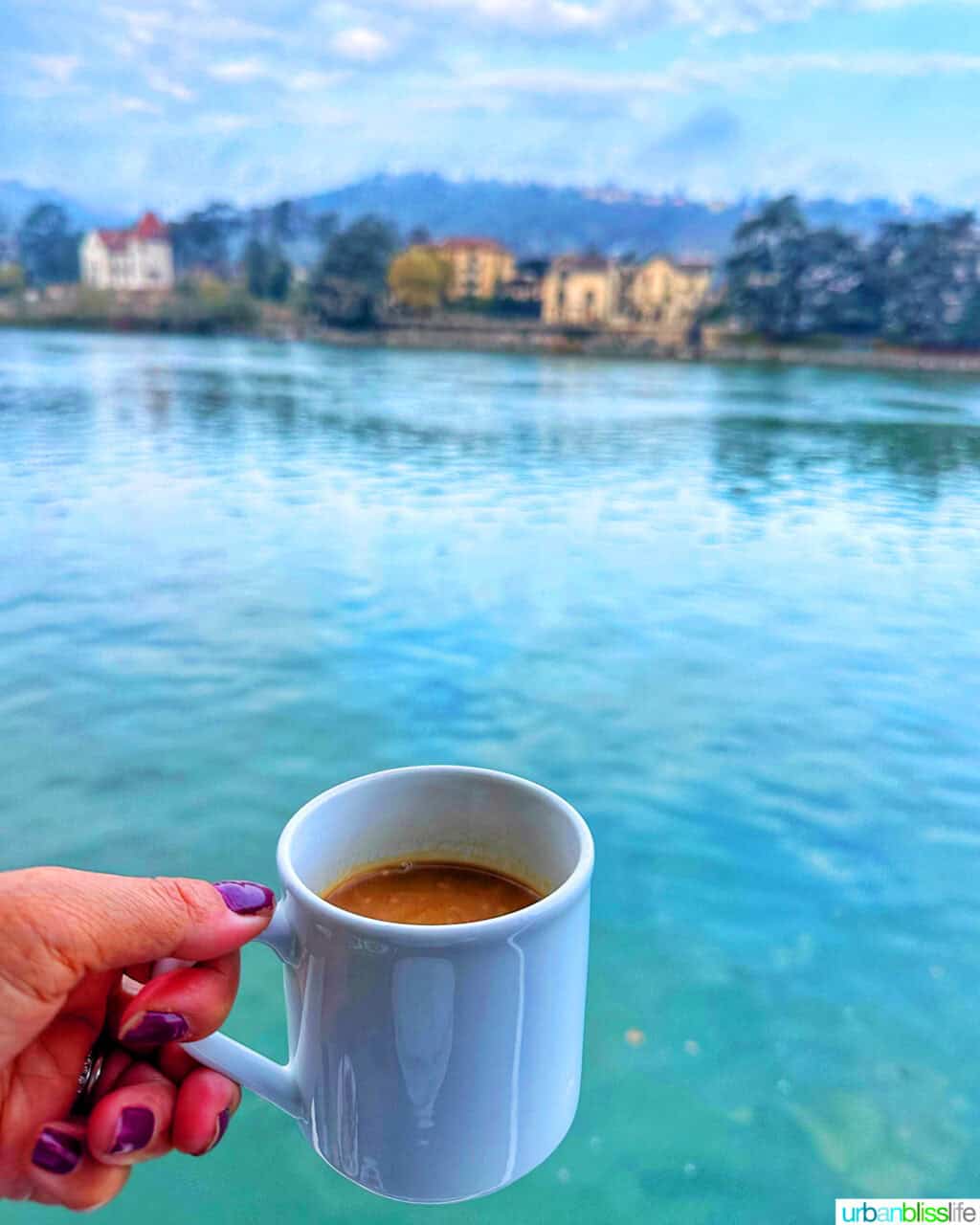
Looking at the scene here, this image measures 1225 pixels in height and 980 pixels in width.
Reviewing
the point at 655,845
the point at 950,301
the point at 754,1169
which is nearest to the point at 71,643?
the point at 655,845

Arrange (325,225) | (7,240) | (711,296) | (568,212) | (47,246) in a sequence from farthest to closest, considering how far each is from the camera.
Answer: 1. (568,212)
2. (7,240)
3. (47,246)
4. (325,225)
5. (711,296)

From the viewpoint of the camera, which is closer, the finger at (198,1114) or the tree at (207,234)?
the finger at (198,1114)

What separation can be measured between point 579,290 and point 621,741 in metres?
51.5

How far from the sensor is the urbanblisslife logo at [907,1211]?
1.33 metres

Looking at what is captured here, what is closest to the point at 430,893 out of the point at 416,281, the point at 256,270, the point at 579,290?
the point at 416,281

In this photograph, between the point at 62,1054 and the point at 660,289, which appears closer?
the point at 62,1054

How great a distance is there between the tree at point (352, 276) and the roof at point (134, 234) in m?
29.4

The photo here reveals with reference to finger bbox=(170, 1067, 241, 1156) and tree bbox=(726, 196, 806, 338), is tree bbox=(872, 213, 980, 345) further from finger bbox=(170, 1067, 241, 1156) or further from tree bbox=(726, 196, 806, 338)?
finger bbox=(170, 1067, 241, 1156)

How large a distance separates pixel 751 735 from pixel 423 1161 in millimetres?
2568

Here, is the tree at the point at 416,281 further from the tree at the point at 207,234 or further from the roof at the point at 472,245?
the tree at the point at 207,234

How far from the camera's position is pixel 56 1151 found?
0.66 meters

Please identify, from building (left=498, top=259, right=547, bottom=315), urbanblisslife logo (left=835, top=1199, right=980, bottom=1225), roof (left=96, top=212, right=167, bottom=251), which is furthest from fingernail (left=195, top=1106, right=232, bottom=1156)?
roof (left=96, top=212, right=167, bottom=251)

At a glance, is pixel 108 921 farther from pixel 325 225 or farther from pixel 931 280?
pixel 325 225

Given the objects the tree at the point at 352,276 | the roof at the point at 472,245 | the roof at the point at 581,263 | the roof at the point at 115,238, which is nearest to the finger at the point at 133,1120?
the tree at the point at 352,276
